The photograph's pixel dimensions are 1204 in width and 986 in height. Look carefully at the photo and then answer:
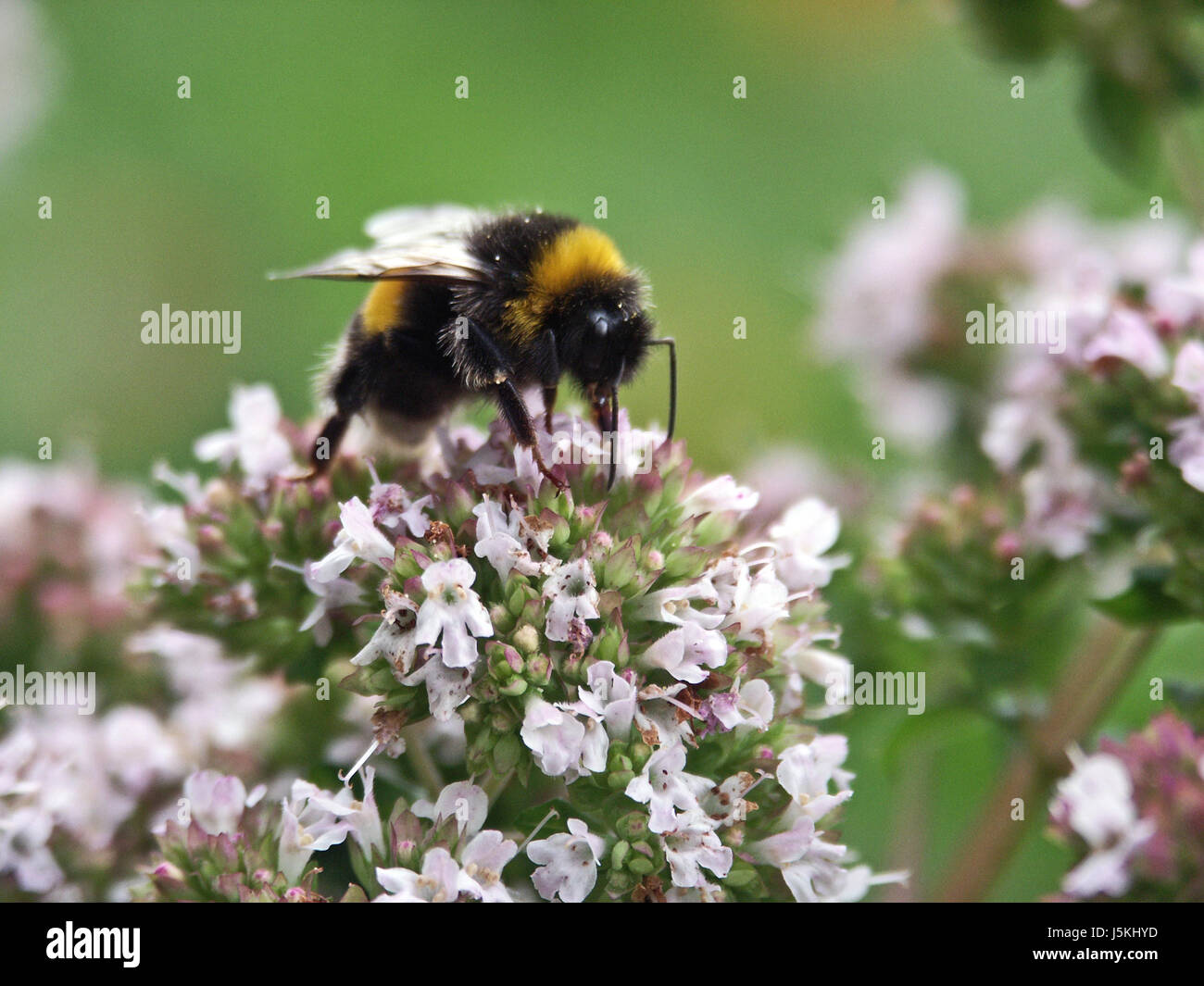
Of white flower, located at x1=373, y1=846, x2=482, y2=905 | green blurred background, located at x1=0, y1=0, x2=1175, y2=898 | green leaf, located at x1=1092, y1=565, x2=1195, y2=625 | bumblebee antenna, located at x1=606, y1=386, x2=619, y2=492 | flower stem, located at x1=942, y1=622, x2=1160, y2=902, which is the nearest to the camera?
white flower, located at x1=373, y1=846, x2=482, y2=905

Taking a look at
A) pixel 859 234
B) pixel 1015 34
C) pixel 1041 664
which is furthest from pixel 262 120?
pixel 1041 664

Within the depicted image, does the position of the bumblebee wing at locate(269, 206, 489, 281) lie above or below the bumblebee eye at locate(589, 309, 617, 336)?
above

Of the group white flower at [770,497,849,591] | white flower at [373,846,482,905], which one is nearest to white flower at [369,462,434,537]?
white flower at [373,846,482,905]

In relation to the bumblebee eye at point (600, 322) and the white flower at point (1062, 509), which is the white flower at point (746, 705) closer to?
the bumblebee eye at point (600, 322)

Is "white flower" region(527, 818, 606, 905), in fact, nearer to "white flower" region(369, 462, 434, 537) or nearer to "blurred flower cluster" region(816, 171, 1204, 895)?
"white flower" region(369, 462, 434, 537)

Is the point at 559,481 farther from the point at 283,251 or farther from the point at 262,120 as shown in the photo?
the point at 262,120

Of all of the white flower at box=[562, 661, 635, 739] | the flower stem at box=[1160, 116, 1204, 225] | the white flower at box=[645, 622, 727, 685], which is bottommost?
the white flower at box=[562, 661, 635, 739]

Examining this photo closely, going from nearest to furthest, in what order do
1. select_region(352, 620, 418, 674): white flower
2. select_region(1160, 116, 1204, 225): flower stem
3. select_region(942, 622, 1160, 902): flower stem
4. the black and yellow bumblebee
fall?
select_region(352, 620, 418, 674): white flower < the black and yellow bumblebee < select_region(942, 622, 1160, 902): flower stem < select_region(1160, 116, 1204, 225): flower stem

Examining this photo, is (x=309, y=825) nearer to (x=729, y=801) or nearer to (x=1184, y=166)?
(x=729, y=801)
